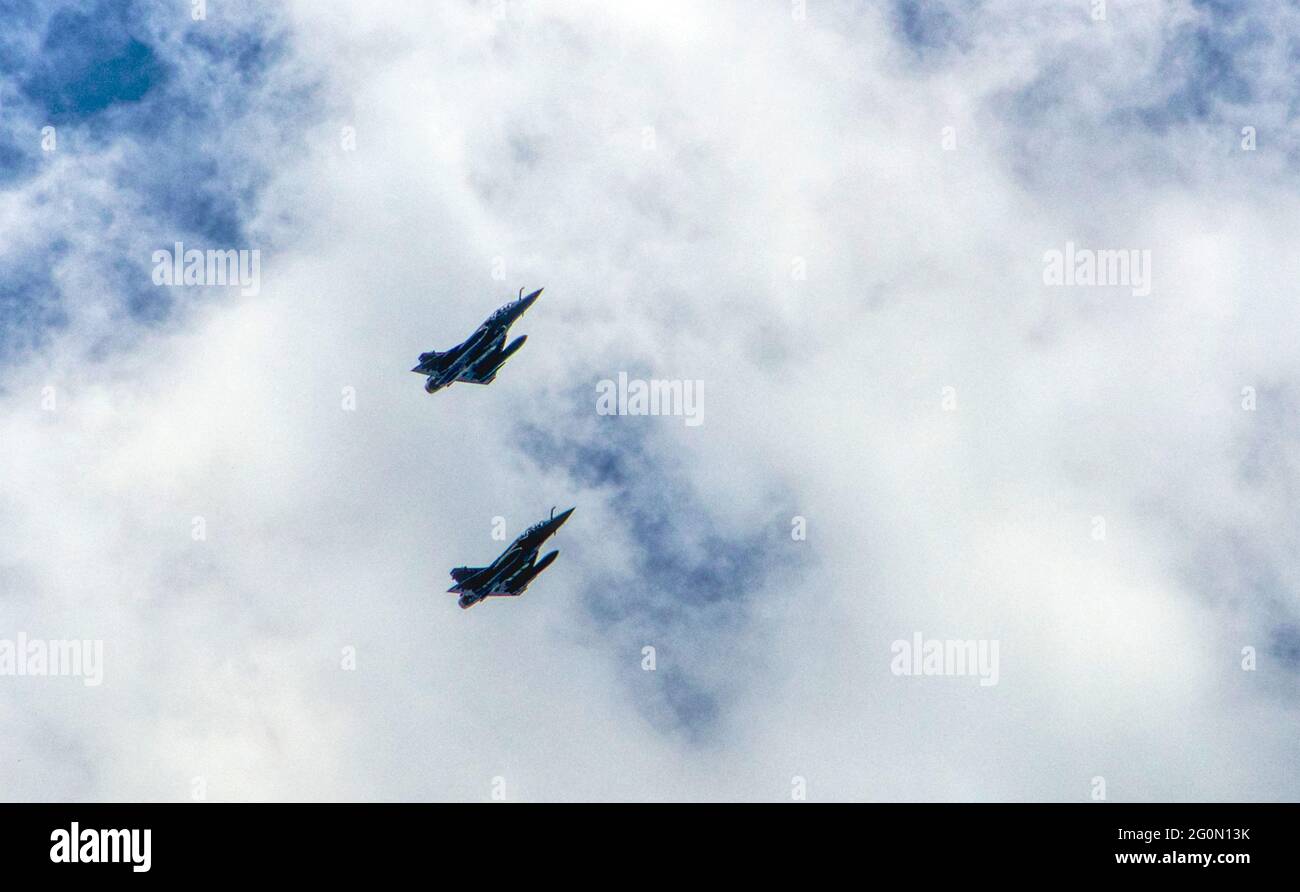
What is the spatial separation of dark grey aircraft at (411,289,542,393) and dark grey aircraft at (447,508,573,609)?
45.5 feet

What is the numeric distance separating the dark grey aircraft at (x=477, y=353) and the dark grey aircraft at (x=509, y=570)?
1386 cm

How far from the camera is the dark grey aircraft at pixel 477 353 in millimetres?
91938
